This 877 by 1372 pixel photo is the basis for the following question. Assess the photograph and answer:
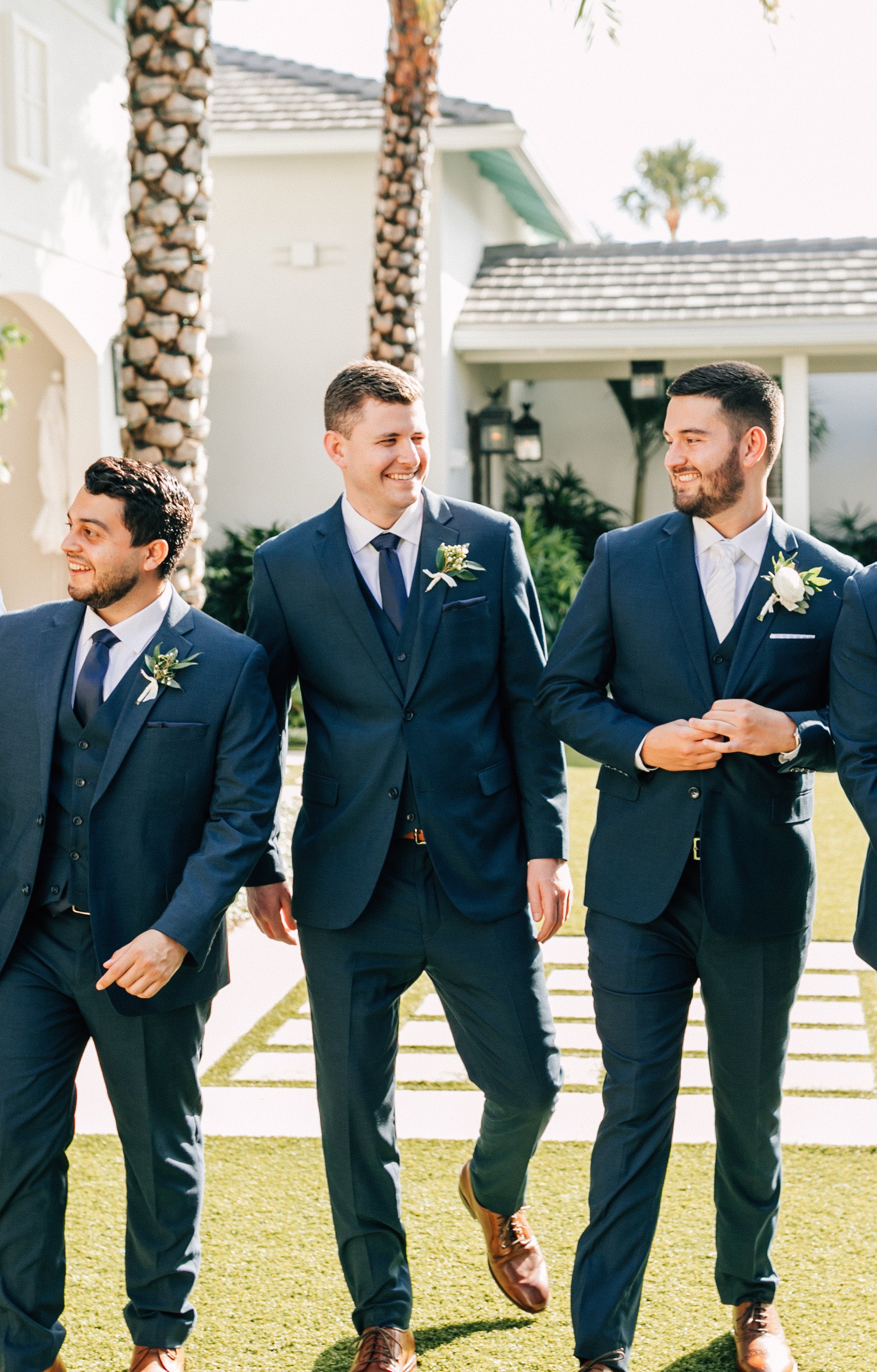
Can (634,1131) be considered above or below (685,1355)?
above

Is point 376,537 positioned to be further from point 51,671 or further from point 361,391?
point 51,671

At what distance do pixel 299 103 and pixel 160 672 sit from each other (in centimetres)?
1472

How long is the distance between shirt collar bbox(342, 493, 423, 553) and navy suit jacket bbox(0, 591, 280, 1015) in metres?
0.47

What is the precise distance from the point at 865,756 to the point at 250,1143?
2.61m

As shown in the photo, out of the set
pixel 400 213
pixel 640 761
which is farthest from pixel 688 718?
pixel 400 213

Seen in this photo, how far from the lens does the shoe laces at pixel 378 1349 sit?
335 cm

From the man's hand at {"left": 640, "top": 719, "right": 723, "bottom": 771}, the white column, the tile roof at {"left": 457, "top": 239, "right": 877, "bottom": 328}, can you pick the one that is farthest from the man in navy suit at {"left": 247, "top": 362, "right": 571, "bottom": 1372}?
the tile roof at {"left": 457, "top": 239, "right": 877, "bottom": 328}

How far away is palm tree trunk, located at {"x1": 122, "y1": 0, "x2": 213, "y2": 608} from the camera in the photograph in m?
7.77

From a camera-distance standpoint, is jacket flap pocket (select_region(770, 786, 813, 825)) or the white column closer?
jacket flap pocket (select_region(770, 786, 813, 825))

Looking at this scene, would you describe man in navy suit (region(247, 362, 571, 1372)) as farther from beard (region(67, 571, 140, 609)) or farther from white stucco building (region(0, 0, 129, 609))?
white stucco building (region(0, 0, 129, 609))

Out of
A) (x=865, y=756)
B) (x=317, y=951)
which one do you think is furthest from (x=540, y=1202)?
(x=865, y=756)

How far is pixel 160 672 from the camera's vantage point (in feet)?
10.9

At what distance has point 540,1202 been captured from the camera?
14.4 ft

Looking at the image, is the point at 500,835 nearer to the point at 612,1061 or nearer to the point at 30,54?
the point at 612,1061
